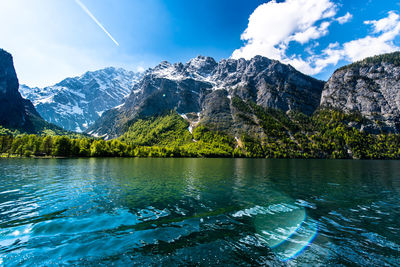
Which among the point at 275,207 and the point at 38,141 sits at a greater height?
the point at 38,141

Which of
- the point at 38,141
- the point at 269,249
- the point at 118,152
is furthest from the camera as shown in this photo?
the point at 118,152

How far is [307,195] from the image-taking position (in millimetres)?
25891

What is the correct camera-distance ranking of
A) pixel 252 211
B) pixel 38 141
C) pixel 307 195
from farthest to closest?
pixel 38 141 → pixel 307 195 → pixel 252 211

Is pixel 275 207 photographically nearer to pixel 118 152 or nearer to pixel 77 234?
pixel 77 234

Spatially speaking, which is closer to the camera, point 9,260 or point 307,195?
point 9,260

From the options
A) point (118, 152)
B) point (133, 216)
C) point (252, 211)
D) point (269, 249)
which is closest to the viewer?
point (269, 249)

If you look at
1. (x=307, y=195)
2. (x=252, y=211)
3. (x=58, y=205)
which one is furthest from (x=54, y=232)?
(x=307, y=195)

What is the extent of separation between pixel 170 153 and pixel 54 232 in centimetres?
16423

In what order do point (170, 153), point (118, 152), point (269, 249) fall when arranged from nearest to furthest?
point (269, 249) < point (118, 152) < point (170, 153)

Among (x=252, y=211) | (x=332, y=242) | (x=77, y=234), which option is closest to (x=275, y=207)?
(x=252, y=211)

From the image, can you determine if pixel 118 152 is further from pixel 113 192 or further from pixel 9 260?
pixel 9 260

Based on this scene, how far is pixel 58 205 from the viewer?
18750 millimetres

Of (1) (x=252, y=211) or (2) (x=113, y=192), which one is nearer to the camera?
(1) (x=252, y=211)

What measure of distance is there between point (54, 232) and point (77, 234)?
74.0 inches
